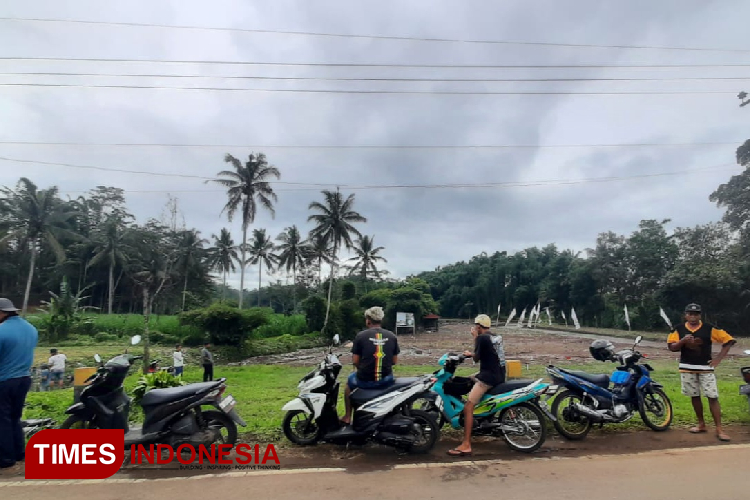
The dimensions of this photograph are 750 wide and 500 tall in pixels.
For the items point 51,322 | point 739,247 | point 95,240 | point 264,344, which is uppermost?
point 95,240

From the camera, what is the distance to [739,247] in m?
34.2

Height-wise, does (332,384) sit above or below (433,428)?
above

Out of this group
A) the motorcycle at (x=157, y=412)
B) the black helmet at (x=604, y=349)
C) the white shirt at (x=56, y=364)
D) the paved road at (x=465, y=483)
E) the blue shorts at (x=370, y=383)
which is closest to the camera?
the paved road at (x=465, y=483)

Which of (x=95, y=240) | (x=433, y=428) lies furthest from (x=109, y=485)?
(x=95, y=240)

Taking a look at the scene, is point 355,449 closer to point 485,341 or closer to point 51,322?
point 485,341

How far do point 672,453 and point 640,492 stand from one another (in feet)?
4.79

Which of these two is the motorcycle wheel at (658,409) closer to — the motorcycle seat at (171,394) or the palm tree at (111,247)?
the motorcycle seat at (171,394)

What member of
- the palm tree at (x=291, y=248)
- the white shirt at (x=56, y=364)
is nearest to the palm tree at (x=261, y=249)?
the palm tree at (x=291, y=248)

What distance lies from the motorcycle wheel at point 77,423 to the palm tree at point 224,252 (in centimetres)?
5242

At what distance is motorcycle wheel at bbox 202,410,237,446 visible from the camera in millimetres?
4930

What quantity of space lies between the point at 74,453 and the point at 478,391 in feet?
14.7

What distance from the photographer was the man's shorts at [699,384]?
5.52 m

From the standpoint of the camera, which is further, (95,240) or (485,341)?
(95,240)

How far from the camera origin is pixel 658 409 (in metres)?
5.77
